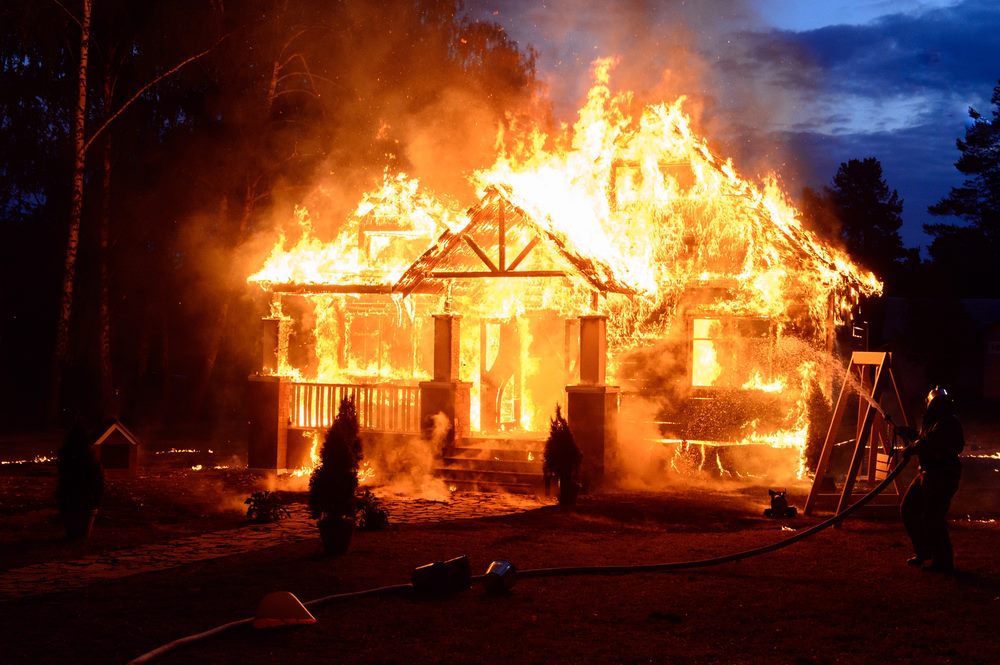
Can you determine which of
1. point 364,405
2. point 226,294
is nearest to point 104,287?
point 226,294

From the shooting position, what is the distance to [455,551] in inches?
430

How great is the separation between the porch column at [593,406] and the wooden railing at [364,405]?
3.28 m

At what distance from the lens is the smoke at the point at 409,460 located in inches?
680

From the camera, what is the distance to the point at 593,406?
1695 cm

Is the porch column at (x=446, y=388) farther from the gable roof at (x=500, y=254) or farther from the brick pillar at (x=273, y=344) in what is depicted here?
the brick pillar at (x=273, y=344)

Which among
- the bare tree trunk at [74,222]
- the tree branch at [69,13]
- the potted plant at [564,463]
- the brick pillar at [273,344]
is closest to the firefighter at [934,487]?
the potted plant at [564,463]

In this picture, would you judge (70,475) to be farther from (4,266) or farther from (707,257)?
(4,266)

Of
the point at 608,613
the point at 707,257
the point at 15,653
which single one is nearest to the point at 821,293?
the point at 707,257

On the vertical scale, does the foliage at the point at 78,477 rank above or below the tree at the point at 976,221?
below

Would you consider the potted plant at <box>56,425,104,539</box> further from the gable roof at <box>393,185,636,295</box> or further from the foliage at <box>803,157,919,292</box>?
the foliage at <box>803,157,919,292</box>

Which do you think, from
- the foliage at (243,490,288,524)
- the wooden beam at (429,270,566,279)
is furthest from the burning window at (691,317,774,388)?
the foliage at (243,490,288,524)

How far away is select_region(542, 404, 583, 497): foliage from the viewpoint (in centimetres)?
1487

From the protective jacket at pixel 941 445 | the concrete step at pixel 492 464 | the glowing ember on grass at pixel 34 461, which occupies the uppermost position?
the protective jacket at pixel 941 445

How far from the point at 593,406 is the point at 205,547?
24.9ft
